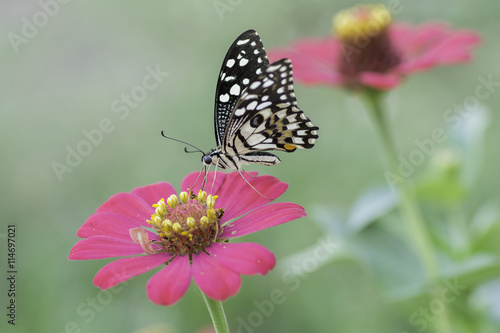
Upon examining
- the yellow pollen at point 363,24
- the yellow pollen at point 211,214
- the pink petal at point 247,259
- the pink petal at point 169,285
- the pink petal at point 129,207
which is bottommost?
the pink petal at point 169,285

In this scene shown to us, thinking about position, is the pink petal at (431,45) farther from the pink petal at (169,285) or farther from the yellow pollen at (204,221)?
A: the pink petal at (169,285)

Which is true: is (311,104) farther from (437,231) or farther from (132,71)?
(437,231)

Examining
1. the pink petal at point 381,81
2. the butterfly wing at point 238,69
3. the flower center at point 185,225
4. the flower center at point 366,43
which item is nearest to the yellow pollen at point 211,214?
the flower center at point 185,225

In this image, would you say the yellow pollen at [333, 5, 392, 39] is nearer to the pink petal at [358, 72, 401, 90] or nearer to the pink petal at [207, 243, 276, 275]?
the pink petal at [358, 72, 401, 90]

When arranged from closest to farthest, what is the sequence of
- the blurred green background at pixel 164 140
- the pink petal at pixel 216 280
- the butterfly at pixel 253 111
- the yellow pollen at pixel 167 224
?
the pink petal at pixel 216 280 → the yellow pollen at pixel 167 224 → the butterfly at pixel 253 111 → the blurred green background at pixel 164 140

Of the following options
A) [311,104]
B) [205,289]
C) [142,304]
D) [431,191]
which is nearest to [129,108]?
[311,104]

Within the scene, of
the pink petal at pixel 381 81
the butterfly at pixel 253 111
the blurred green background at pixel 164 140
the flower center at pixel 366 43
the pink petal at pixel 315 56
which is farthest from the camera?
the blurred green background at pixel 164 140

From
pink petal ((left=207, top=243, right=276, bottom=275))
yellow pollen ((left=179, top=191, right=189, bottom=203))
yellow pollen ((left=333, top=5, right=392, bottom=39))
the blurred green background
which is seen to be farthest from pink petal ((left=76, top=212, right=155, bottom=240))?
yellow pollen ((left=333, top=5, right=392, bottom=39))
